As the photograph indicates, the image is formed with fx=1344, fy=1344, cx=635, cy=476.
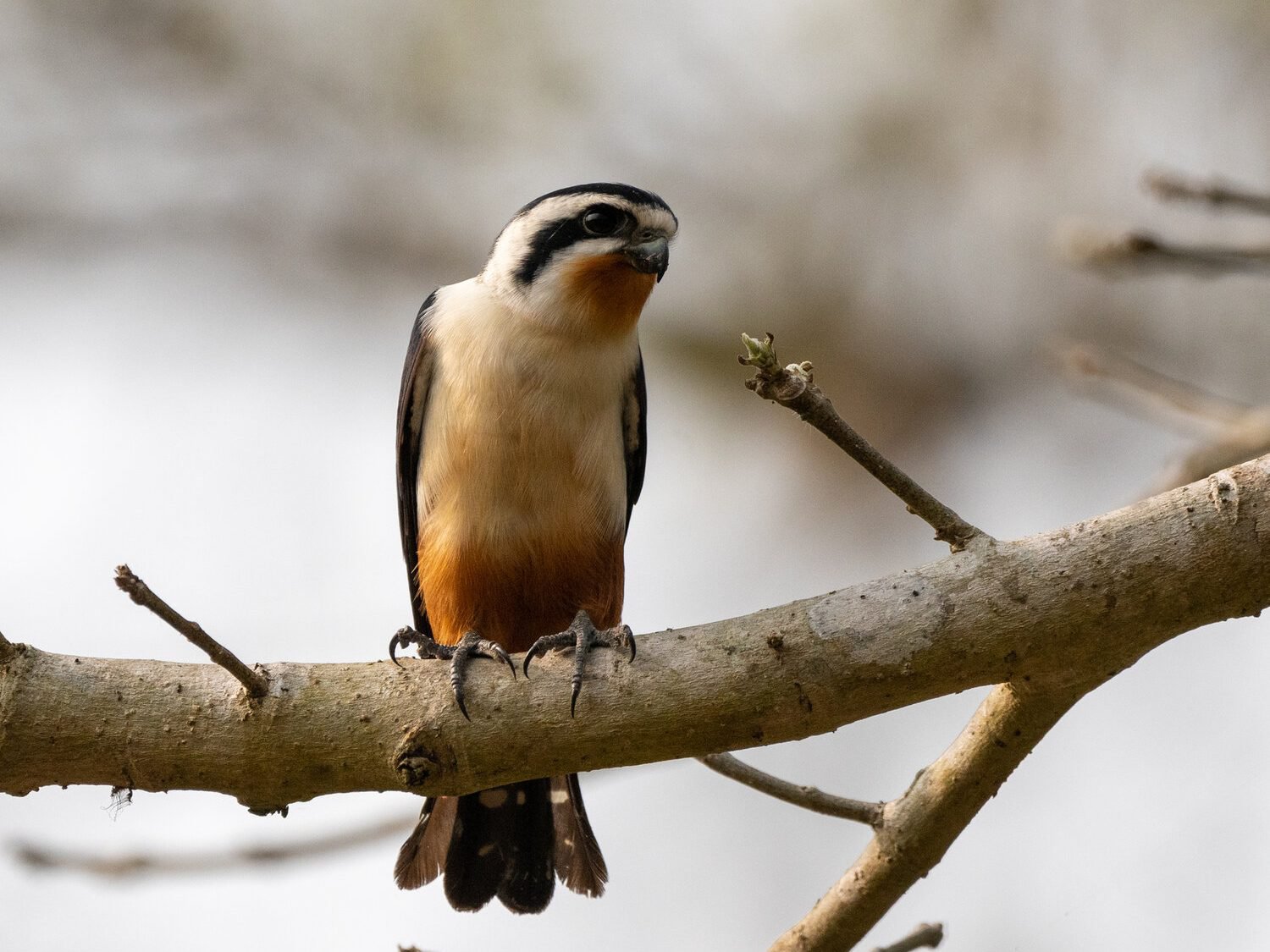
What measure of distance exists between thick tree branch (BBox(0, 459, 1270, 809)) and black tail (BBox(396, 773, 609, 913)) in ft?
5.55

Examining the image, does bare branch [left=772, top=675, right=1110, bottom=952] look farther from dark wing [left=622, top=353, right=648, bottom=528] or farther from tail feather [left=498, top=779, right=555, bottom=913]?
dark wing [left=622, top=353, right=648, bottom=528]

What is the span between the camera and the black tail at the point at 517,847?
5.04m

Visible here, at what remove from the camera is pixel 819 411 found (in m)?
2.95

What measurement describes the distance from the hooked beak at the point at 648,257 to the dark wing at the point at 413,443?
92cm

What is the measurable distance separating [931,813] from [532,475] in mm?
1922

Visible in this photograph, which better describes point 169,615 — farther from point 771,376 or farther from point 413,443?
point 413,443

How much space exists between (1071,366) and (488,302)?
2456 millimetres

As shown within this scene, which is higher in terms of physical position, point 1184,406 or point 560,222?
point 560,222

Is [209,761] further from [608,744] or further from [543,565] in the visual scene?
[543,565]

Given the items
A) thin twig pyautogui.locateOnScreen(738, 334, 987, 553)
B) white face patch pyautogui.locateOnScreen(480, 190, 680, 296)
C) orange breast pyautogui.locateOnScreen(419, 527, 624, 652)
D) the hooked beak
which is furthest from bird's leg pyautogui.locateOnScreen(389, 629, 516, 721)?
the hooked beak

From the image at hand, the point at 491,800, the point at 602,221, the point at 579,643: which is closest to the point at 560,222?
the point at 602,221

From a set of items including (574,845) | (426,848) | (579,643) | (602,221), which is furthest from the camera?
(602,221)

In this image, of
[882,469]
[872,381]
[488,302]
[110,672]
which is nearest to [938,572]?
[882,469]

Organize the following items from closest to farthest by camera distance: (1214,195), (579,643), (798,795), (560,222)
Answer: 1. (1214,195)
2. (579,643)
3. (798,795)
4. (560,222)
